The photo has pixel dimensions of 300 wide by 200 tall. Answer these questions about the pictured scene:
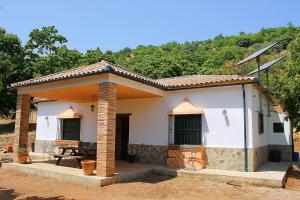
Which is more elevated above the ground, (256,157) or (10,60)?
(10,60)

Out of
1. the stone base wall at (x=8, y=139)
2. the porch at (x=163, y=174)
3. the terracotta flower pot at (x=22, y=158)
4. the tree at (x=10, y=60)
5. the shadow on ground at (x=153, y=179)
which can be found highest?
the tree at (x=10, y=60)

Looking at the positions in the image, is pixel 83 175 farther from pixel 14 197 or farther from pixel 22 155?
pixel 22 155

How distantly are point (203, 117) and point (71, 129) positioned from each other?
27.1ft

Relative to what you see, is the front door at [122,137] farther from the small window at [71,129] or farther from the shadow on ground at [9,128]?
the shadow on ground at [9,128]

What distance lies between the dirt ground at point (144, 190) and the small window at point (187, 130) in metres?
2.25

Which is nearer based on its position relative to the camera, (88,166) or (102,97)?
(88,166)

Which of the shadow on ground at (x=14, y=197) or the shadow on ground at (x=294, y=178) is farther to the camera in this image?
the shadow on ground at (x=294, y=178)

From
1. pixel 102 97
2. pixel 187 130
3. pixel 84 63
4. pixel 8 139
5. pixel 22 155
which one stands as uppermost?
pixel 84 63

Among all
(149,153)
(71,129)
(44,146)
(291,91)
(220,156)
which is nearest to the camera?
(291,91)

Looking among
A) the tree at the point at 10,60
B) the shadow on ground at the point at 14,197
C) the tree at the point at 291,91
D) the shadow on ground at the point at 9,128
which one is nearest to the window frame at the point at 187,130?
the tree at the point at 291,91

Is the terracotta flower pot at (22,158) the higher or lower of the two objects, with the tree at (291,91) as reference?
lower

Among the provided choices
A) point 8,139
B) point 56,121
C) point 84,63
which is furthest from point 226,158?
point 84,63

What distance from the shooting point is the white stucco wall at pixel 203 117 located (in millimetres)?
11000

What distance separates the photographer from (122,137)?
14.9 m
